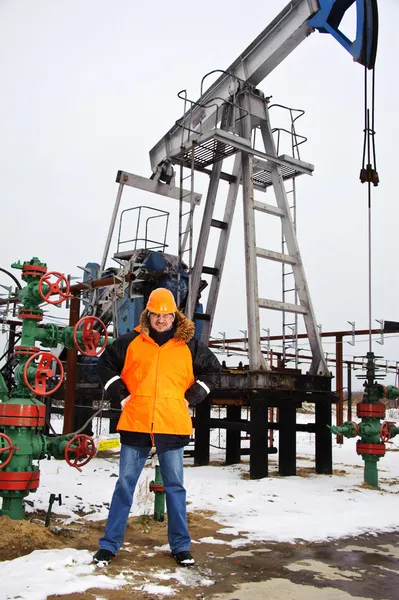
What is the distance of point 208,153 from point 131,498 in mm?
6758

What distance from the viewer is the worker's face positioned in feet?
13.9

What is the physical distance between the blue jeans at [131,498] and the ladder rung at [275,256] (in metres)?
5.07

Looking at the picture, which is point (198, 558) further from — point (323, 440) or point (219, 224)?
point (219, 224)

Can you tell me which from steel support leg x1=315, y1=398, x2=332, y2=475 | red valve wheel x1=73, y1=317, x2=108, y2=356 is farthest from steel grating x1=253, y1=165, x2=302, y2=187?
red valve wheel x1=73, y1=317, x2=108, y2=356

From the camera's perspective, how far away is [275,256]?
8.95 m

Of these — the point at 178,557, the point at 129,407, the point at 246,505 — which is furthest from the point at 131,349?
the point at 246,505

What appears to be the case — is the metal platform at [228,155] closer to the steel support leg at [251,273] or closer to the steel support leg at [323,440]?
the steel support leg at [251,273]

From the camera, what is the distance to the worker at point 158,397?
3.96 meters

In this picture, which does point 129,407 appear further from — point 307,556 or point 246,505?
point 246,505

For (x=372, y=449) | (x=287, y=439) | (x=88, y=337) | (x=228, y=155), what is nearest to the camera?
(x=88, y=337)

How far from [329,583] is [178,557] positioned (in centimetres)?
102

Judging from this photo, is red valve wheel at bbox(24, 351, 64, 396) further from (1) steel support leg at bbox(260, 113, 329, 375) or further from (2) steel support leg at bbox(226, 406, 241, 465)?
(2) steel support leg at bbox(226, 406, 241, 465)

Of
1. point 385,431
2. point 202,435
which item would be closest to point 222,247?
point 202,435

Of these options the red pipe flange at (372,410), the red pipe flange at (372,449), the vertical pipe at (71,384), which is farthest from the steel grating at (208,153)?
the red pipe flange at (372,449)
